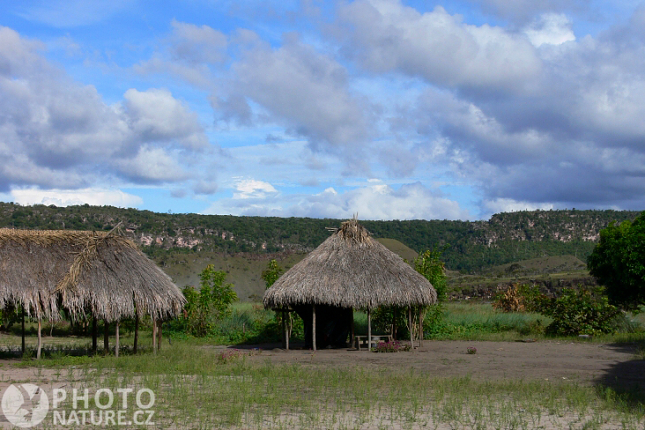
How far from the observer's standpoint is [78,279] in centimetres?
1553

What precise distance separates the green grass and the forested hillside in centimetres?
3435

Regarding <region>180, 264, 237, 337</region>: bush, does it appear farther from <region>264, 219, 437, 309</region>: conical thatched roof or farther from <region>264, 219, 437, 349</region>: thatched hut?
<region>264, 219, 437, 309</region>: conical thatched roof

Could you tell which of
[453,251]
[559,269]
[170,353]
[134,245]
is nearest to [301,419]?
[170,353]

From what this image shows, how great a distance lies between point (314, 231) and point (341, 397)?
50.2 metres

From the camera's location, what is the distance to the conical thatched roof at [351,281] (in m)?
18.3

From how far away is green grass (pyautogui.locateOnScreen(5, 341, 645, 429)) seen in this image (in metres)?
8.78

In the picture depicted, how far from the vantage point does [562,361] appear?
15461mm

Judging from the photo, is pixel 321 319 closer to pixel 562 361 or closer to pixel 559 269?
pixel 562 361

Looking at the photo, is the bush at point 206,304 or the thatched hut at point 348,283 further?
the bush at point 206,304

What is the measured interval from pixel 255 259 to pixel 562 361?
3311 centimetres

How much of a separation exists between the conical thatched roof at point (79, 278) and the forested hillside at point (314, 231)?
98.0 feet

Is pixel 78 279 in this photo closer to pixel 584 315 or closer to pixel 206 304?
pixel 206 304

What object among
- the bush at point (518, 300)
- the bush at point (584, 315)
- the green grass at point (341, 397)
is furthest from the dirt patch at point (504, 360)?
the bush at point (518, 300)

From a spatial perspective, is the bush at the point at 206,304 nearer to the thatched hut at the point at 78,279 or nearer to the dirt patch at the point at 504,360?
the dirt patch at the point at 504,360
